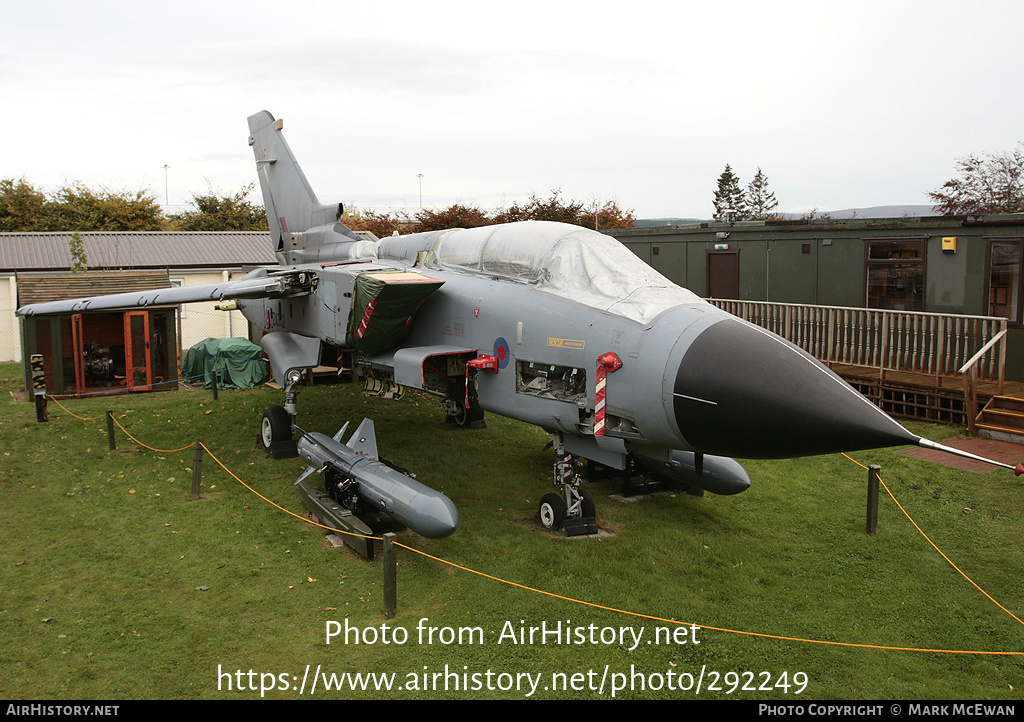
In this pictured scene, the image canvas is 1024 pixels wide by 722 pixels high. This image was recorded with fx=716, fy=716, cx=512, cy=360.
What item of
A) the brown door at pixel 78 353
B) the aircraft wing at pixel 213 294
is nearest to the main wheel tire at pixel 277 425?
the aircraft wing at pixel 213 294

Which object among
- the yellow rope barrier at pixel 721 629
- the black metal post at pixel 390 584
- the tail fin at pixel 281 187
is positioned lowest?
the yellow rope barrier at pixel 721 629

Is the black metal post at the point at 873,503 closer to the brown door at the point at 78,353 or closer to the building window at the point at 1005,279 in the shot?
the building window at the point at 1005,279

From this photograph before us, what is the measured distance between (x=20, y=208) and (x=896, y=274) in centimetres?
4278

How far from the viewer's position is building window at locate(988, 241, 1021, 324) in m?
13.6

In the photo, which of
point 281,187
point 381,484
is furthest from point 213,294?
point 381,484

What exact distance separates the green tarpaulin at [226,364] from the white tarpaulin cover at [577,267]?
1178 centimetres

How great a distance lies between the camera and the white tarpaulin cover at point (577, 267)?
8.05 meters

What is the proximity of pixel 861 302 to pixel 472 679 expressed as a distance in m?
13.2

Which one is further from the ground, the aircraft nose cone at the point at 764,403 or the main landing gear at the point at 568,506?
the aircraft nose cone at the point at 764,403

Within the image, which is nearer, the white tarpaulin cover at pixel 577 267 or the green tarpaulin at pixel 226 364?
the white tarpaulin cover at pixel 577 267

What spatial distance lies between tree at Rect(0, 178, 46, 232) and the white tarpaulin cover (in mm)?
38458

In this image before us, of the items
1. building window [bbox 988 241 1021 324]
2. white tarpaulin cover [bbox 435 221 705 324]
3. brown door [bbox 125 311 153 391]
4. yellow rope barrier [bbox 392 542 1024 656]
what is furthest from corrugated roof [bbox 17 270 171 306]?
building window [bbox 988 241 1021 324]
